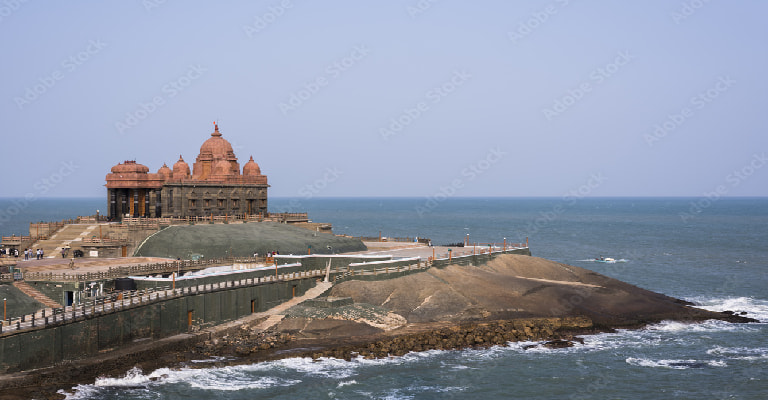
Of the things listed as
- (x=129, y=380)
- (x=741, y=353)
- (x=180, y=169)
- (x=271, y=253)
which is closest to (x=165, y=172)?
(x=180, y=169)

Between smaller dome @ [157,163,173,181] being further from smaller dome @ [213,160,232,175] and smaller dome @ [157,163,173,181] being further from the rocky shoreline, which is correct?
the rocky shoreline

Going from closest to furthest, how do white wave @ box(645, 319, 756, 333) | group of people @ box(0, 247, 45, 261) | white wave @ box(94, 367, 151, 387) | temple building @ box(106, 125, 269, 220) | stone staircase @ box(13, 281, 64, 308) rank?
1. white wave @ box(94, 367, 151, 387)
2. stone staircase @ box(13, 281, 64, 308)
3. white wave @ box(645, 319, 756, 333)
4. group of people @ box(0, 247, 45, 261)
5. temple building @ box(106, 125, 269, 220)

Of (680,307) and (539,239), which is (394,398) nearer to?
(680,307)

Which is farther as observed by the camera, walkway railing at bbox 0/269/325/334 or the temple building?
the temple building

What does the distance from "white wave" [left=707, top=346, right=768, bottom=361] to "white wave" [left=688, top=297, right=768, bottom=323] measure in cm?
1301

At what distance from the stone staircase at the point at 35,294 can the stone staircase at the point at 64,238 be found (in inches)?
639

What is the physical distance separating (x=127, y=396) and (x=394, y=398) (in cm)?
1569

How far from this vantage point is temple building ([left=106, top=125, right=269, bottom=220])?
89188 mm

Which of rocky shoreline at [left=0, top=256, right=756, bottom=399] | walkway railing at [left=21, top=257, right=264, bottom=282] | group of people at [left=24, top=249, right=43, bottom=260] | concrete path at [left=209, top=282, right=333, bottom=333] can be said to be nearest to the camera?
rocky shoreline at [left=0, top=256, right=756, bottom=399]

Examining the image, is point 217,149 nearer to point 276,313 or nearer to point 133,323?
point 276,313

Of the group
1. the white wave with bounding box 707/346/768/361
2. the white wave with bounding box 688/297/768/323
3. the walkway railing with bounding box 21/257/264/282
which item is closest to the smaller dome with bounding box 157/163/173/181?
the walkway railing with bounding box 21/257/264/282

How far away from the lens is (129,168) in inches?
3548

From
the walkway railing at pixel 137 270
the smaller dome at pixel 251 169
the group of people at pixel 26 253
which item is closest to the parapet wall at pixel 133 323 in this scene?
the walkway railing at pixel 137 270

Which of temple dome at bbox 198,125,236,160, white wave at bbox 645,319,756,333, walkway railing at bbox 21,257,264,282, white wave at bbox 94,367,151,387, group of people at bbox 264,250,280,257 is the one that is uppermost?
temple dome at bbox 198,125,236,160
